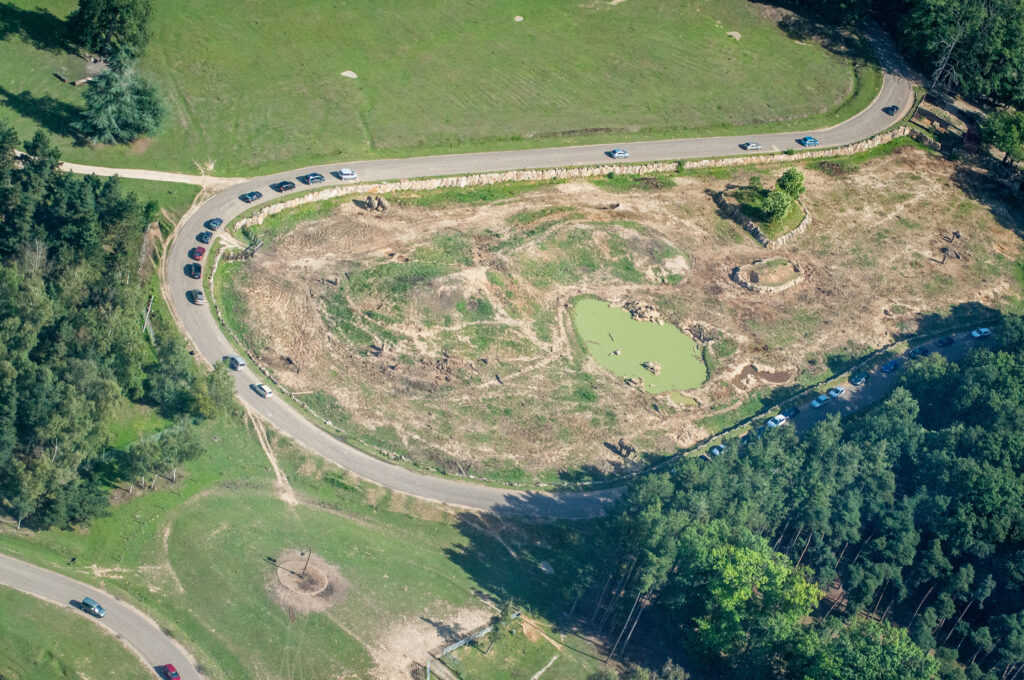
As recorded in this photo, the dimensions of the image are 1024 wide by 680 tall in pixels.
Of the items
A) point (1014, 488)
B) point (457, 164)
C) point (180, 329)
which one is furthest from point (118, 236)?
point (1014, 488)

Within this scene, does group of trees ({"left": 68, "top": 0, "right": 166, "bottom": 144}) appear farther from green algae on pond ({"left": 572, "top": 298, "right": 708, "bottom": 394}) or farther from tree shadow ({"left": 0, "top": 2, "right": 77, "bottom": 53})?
green algae on pond ({"left": 572, "top": 298, "right": 708, "bottom": 394})

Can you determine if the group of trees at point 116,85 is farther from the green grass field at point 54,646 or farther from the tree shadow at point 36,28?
the green grass field at point 54,646

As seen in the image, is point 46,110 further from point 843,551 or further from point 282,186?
point 843,551

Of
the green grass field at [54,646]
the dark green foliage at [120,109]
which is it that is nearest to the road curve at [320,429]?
the dark green foliage at [120,109]

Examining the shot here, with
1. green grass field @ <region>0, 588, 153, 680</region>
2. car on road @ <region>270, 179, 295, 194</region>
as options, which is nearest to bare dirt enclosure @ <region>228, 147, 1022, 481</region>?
car on road @ <region>270, 179, 295, 194</region>

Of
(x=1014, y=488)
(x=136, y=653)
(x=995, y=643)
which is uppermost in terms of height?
(x=1014, y=488)

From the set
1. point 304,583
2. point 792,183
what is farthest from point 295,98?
point 304,583

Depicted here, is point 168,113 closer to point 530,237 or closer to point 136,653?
Result: point 530,237
